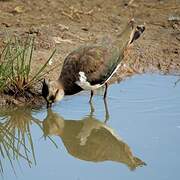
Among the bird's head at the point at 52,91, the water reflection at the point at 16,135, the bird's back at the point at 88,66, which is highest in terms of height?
the bird's back at the point at 88,66

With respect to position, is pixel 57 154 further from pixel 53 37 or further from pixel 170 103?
pixel 53 37

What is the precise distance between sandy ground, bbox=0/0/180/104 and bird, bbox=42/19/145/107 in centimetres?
52

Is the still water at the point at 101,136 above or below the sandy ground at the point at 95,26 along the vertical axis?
below

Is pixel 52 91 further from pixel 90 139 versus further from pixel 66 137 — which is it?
pixel 90 139

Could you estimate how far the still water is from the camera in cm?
713

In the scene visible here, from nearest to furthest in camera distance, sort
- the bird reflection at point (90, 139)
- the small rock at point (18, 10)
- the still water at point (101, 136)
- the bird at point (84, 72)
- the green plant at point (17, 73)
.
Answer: the still water at point (101, 136), the bird reflection at point (90, 139), the green plant at point (17, 73), the bird at point (84, 72), the small rock at point (18, 10)

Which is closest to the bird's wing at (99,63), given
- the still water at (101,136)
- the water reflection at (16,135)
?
the still water at (101,136)

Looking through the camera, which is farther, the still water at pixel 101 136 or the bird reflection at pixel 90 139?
the bird reflection at pixel 90 139

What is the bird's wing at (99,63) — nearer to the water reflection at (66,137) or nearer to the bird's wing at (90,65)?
the bird's wing at (90,65)

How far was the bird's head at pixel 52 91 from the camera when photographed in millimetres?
8742

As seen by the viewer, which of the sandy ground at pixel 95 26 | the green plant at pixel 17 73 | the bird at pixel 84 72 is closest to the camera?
the green plant at pixel 17 73

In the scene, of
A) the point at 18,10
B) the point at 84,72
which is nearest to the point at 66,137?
the point at 84,72

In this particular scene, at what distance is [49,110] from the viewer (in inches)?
353

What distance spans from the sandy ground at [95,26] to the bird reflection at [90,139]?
4.64ft
